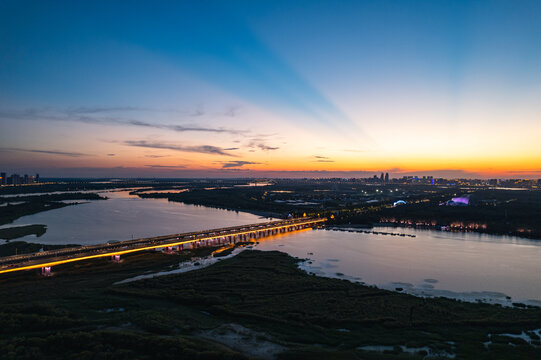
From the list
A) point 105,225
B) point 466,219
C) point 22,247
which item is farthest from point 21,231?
point 466,219

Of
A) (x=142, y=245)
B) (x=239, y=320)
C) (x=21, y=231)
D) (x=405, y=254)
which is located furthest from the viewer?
(x=21, y=231)

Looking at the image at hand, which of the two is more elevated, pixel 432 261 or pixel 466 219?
pixel 466 219

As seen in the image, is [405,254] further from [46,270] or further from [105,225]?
[105,225]

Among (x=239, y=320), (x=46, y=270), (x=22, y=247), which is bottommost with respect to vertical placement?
(x=22, y=247)

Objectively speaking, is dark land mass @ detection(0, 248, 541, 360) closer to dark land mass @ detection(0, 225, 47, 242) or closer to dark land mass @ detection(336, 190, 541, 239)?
dark land mass @ detection(0, 225, 47, 242)

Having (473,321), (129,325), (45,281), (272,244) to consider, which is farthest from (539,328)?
(45,281)

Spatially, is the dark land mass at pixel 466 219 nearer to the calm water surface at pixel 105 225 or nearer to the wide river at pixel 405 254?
the wide river at pixel 405 254

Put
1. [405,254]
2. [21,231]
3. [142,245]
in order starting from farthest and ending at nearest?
[21,231]
[405,254]
[142,245]

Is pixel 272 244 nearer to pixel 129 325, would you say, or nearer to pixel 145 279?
pixel 145 279
